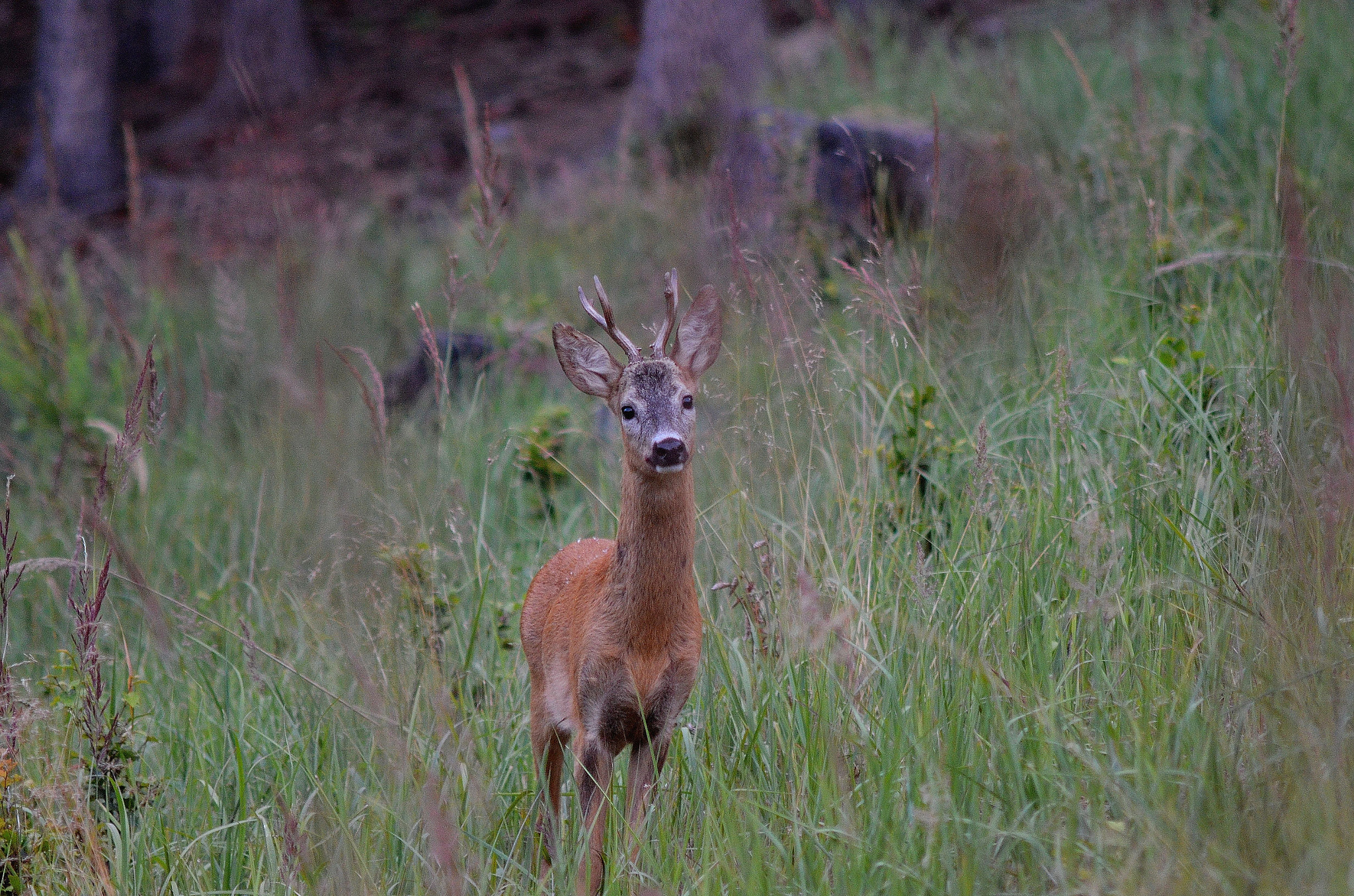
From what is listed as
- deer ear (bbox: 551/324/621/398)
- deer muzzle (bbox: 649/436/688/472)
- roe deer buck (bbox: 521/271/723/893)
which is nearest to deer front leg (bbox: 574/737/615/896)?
roe deer buck (bbox: 521/271/723/893)

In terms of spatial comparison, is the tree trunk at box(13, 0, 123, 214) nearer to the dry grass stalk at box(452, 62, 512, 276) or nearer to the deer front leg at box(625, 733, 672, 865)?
the dry grass stalk at box(452, 62, 512, 276)

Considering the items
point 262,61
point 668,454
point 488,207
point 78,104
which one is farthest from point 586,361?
point 262,61

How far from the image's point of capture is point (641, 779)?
290 centimetres

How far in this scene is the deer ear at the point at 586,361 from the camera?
3092mm

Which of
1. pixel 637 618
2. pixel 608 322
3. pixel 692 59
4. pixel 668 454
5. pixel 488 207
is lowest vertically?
pixel 637 618

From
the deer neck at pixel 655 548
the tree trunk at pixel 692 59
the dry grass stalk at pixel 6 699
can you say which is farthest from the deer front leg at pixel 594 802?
the tree trunk at pixel 692 59

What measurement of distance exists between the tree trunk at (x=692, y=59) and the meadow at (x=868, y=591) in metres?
3.28

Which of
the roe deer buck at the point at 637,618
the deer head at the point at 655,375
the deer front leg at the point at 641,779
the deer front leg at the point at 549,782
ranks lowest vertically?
the deer front leg at the point at 549,782

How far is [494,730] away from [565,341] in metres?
1.08

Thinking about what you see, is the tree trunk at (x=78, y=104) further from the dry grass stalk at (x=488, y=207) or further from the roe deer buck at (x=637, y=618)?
the roe deer buck at (x=637, y=618)

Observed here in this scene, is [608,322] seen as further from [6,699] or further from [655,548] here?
[6,699]

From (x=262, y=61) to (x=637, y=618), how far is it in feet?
44.4

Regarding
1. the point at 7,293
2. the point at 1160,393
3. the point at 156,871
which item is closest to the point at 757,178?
the point at 1160,393

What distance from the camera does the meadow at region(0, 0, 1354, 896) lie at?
2.40 metres
